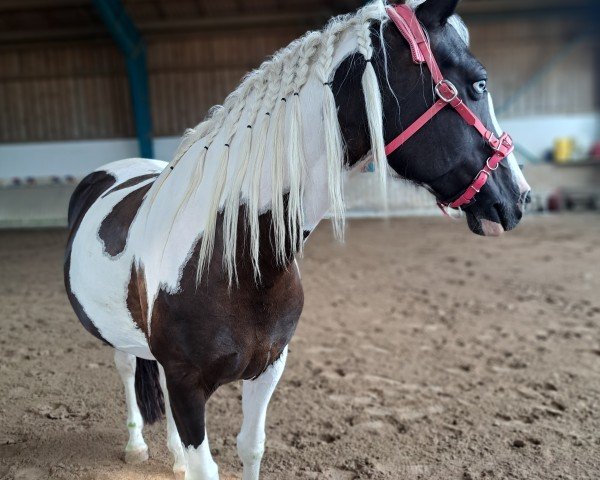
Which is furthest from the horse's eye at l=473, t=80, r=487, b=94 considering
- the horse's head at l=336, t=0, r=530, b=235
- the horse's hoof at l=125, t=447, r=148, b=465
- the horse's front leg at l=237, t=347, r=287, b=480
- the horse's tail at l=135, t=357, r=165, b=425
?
the horse's hoof at l=125, t=447, r=148, b=465

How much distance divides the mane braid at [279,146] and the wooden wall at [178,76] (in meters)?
11.1

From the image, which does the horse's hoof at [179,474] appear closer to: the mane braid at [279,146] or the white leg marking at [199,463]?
the white leg marking at [199,463]

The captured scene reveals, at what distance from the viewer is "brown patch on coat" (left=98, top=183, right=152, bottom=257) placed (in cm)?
175

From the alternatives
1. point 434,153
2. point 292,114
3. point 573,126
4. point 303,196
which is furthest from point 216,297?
point 573,126

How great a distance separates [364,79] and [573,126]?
12.7 m

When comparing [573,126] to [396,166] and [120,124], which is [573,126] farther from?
[396,166]

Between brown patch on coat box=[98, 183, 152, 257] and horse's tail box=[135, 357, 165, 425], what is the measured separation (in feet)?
2.55

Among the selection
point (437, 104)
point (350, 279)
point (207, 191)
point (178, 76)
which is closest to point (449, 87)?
point (437, 104)

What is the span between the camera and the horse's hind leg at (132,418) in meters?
2.35

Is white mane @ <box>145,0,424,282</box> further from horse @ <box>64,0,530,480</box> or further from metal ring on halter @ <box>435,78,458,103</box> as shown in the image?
metal ring on halter @ <box>435,78,458,103</box>

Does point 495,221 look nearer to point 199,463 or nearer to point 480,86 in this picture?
point 480,86

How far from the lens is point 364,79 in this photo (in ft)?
4.17

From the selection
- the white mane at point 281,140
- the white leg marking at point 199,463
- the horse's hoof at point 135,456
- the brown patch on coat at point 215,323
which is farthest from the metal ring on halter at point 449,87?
the horse's hoof at point 135,456

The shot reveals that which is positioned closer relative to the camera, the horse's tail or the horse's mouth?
the horse's mouth
